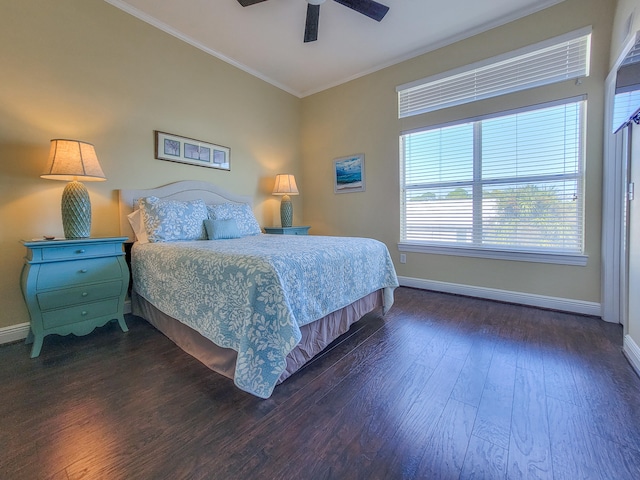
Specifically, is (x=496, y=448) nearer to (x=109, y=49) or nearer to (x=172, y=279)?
(x=172, y=279)

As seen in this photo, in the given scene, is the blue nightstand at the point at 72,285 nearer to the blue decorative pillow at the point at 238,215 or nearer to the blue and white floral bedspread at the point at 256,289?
the blue and white floral bedspread at the point at 256,289

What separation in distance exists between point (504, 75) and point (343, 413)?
347 cm

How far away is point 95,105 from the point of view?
2.50m

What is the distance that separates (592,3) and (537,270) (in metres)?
2.40

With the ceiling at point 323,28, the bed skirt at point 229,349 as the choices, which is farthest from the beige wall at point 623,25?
the bed skirt at point 229,349

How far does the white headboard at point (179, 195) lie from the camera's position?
265cm

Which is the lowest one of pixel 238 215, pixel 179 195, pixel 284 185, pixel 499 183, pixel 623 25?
pixel 238 215

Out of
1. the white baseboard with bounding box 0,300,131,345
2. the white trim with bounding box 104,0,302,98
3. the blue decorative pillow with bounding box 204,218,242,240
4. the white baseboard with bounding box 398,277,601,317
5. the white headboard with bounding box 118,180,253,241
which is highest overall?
the white trim with bounding box 104,0,302,98

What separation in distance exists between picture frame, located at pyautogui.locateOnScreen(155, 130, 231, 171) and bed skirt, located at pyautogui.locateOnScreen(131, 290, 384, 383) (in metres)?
1.54

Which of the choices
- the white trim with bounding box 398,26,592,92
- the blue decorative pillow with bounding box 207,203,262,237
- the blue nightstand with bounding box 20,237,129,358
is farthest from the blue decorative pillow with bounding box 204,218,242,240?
the white trim with bounding box 398,26,592,92

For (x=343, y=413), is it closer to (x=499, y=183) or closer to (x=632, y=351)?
(x=632, y=351)

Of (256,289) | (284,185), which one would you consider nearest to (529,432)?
(256,289)

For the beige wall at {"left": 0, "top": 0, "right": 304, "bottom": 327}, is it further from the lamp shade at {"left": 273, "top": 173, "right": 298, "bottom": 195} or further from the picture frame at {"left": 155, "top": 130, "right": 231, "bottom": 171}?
the lamp shade at {"left": 273, "top": 173, "right": 298, "bottom": 195}

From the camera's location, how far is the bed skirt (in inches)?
64.9
